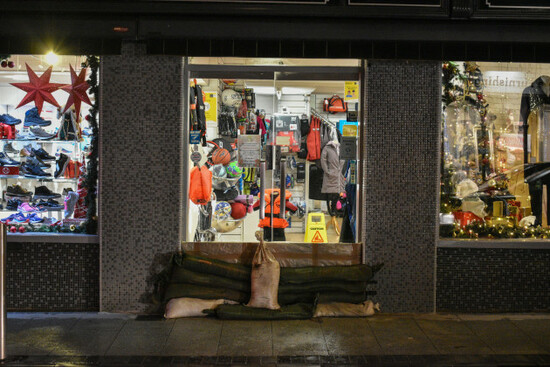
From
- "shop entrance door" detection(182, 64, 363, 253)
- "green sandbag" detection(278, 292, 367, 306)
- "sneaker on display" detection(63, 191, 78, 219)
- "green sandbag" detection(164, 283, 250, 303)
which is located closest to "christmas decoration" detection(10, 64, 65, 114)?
"sneaker on display" detection(63, 191, 78, 219)

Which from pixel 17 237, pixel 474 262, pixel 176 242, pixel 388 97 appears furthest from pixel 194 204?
pixel 474 262

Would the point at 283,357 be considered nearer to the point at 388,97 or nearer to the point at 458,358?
A: the point at 458,358

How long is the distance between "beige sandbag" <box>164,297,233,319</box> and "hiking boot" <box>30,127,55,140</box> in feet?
8.93

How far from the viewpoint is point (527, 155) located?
8.59m

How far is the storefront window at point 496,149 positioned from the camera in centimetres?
834

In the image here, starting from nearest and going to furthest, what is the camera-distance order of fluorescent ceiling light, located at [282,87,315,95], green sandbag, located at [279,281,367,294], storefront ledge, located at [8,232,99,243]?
1. green sandbag, located at [279,281,367,294]
2. storefront ledge, located at [8,232,99,243]
3. fluorescent ceiling light, located at [282,87,315,95]

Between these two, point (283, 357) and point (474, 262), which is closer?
point (283, 357)

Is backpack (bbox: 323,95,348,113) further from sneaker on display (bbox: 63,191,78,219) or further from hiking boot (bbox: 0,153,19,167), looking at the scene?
hiking boot (bbox: 0,153,19,167)

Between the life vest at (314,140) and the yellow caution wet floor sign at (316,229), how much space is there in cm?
82

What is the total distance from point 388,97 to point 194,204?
2896 millimetres

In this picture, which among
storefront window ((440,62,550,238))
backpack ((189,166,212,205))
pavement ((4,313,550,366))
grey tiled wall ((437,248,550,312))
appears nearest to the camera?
pavement ((4,313,550,366))

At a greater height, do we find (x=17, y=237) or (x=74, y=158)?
(x=74, y=158)

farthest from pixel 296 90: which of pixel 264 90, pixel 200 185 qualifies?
pixel 200 185

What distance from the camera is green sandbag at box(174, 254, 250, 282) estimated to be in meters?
7.86
